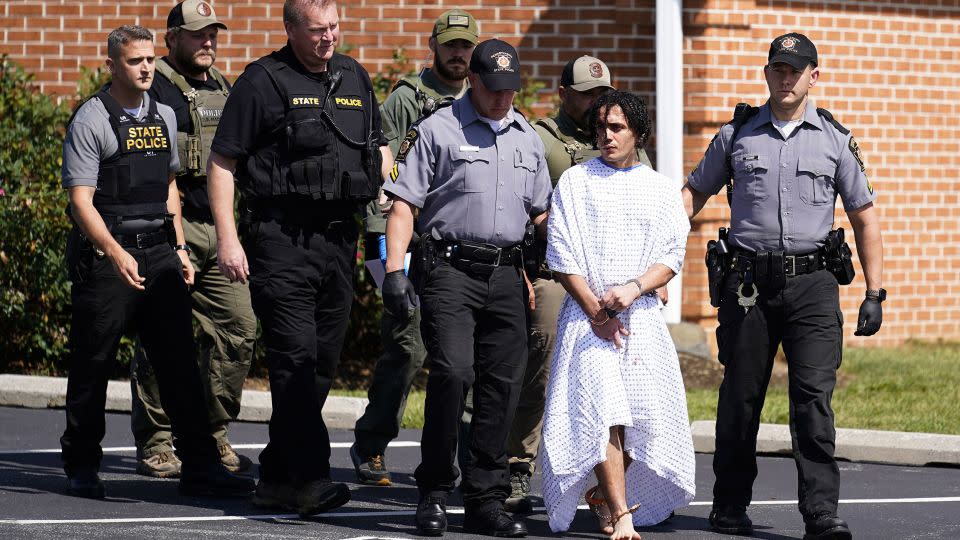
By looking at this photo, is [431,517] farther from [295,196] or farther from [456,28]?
[456,28]

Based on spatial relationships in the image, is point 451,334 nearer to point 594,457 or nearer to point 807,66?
point 594,457

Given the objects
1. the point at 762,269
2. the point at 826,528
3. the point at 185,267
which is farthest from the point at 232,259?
the point at 826,528

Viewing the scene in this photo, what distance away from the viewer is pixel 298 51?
24.5 feet

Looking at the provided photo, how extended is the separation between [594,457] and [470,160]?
4.51 ft

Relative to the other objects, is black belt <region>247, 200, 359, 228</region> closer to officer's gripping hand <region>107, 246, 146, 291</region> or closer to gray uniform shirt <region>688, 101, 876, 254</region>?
officer's gripping hand <region>107, 246, 146, 291</region>

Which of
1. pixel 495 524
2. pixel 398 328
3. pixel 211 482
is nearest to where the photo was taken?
pixel 495 524

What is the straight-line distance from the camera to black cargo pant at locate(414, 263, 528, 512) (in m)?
7.17

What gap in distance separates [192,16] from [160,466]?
228 centimetres

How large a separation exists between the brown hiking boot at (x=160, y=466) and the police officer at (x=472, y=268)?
6.02 feet

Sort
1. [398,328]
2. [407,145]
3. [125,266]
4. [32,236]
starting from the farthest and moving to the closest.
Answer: [32,236] < [398,328] < [125,266] < [407,145]

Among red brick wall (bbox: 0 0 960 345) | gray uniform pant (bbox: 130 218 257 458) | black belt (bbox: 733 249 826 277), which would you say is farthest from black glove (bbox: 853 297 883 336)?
red brick wall (bbox: 0 0 960 345)

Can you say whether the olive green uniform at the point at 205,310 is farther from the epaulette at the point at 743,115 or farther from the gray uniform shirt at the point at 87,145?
the epaulette at the point at 743,115

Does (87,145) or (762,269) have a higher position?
(87,145)

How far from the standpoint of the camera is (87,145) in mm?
7691
